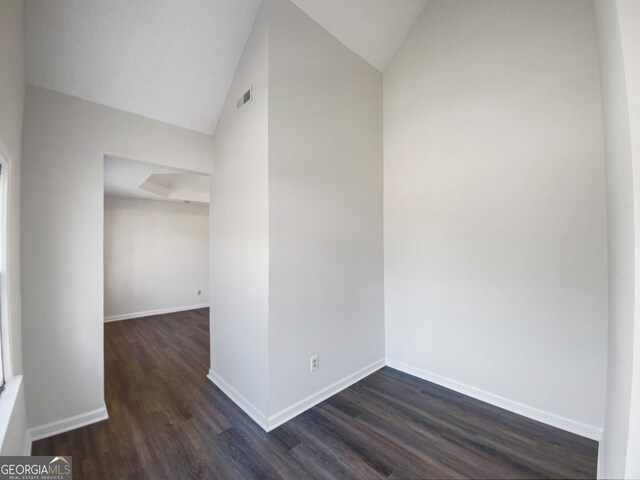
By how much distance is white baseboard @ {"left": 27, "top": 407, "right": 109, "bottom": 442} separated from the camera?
185 cm

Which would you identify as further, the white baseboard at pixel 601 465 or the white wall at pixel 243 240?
the white wall at pixel 243 240

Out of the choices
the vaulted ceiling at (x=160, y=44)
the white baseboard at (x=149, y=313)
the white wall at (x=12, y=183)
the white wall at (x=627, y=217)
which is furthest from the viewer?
the white baseboard at (x=149, y=313)

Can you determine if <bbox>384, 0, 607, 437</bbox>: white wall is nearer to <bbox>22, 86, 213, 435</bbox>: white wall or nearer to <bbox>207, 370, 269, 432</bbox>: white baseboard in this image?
<bbox>207, 370, 269, 432</bbox>: white baseboard

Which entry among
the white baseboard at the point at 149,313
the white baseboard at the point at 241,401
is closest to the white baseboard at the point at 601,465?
the white baseboard at the point at 241,401

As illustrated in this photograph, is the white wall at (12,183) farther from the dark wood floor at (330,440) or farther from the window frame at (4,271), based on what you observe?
the dark wood floor at (330,440)

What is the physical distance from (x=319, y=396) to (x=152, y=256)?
4.65 m

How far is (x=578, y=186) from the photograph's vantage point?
72.7 inches

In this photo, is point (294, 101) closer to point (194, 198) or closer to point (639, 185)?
point (639, 185)

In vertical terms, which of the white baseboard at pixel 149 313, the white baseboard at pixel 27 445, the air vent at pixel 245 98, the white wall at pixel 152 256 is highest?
the air vent at pixel 245 98

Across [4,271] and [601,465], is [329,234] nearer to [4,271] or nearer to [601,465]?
[4,271]

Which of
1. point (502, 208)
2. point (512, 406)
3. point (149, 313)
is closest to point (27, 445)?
point (512, 406)

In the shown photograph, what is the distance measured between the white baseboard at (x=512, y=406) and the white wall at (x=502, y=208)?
0.04ft

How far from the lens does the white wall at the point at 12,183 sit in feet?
4.23

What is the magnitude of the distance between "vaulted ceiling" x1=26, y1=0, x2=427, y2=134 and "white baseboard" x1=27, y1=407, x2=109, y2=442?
246 cm
